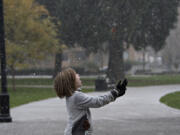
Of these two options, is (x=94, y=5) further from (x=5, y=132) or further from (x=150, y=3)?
(x=5, y=132)

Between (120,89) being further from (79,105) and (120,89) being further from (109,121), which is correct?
(109,121)

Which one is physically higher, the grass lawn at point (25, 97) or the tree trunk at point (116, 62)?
the tree trunk at point (116, 62)

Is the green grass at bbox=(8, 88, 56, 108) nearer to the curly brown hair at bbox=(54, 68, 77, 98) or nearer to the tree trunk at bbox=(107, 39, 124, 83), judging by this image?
the tree trunk at bbox=(107, 39, 124, 83)

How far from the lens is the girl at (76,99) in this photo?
4.12m

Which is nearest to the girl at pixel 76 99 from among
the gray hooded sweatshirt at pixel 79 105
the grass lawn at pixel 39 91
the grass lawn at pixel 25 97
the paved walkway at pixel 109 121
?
the gray hooded sweatshirt at pixel 79 105

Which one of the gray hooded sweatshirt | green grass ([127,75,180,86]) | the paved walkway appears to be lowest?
green grass ([127,75,180,86])

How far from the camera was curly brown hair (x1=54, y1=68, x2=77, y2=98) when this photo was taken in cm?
412

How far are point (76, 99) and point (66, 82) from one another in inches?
9.3

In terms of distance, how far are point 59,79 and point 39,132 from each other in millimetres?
5788

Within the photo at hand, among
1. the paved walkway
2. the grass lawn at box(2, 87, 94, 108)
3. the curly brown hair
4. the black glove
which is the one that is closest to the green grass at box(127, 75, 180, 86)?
the grass lawn at box(2, 87, 94, 108)

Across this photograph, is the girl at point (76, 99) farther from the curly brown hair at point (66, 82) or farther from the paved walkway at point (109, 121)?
the paved walkway at point (109, 121)

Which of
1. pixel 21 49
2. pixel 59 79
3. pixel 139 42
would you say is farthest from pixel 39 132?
pixel 139 42

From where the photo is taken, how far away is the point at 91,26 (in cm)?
3334

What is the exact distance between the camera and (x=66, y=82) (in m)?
4.14
